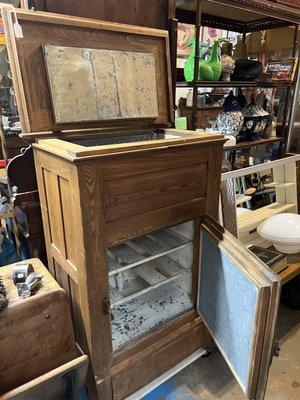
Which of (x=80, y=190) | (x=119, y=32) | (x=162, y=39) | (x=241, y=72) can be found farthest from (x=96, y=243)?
(x=241, y=72)

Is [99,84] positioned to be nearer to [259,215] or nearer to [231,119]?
[231,119]

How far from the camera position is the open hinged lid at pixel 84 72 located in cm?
110

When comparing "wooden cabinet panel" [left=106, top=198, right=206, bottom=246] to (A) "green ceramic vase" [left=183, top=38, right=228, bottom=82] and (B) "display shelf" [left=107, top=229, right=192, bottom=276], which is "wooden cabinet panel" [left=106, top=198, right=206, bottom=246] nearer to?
(B) "display shelf" [left=107, top=229, right=192, bottom=276]

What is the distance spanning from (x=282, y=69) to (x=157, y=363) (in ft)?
6.57

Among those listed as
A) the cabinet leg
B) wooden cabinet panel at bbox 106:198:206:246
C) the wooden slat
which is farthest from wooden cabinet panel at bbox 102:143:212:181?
the cabinet leg

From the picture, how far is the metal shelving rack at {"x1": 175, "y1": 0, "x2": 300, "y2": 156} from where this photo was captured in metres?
1.51

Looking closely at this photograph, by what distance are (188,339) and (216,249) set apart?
0.56 m

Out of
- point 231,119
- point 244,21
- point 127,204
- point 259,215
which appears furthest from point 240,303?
point 244,21

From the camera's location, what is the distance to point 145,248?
1506mm

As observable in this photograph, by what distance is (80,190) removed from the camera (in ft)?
3.09

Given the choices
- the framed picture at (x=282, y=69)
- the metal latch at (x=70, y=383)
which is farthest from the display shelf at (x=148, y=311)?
the framed picture at (x=282, y=69)

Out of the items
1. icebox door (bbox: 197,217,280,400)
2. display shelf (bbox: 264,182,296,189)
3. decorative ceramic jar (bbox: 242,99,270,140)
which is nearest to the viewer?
icebox door (bbox: 197,217,280,400)

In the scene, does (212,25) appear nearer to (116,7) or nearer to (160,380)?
(116,7)

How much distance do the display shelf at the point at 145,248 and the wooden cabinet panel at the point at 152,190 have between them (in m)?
0.28
